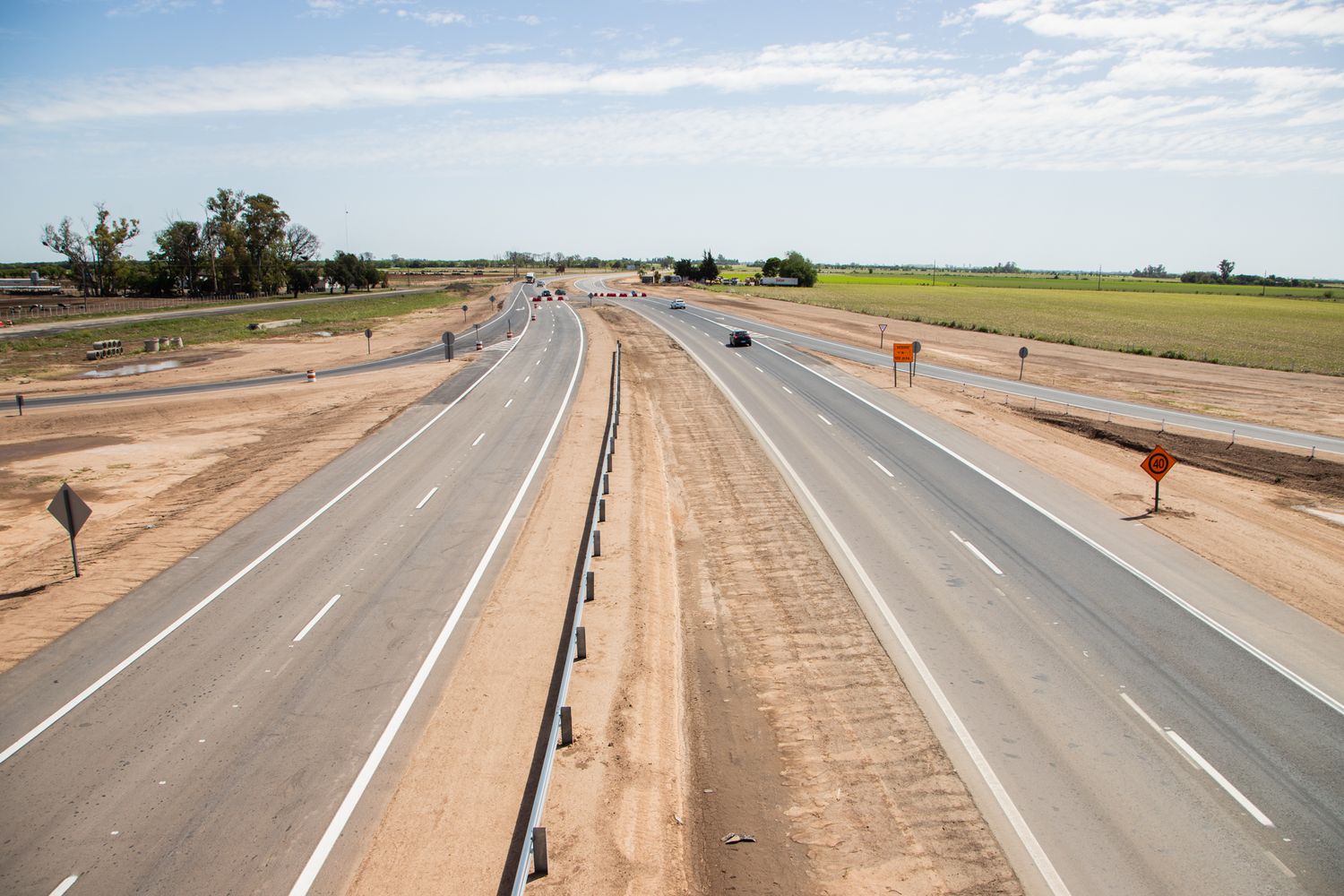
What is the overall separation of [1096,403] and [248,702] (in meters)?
39.1

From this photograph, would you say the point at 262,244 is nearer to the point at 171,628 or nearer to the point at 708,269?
the point at 708,269

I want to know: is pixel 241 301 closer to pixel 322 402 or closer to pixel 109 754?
pixel 322 402

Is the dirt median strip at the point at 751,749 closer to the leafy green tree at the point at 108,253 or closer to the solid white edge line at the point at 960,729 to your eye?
the solid white edge line at the point at 960,729

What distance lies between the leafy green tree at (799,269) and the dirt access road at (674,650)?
139m

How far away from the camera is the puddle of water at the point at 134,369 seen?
48438 mm

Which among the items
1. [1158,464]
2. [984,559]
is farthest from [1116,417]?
[984,559]

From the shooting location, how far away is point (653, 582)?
15.9 meters

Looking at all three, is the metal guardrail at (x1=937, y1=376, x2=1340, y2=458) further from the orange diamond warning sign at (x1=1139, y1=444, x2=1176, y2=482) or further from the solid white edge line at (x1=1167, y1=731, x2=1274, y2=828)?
the solid white edge line at (x1=1167, y1=731, x2=1274, y2=828)

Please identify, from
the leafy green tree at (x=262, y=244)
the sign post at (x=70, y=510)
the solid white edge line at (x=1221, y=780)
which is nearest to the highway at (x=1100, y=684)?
the solid white edge line at (x=1221, y=780)

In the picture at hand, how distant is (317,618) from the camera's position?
14.2 m

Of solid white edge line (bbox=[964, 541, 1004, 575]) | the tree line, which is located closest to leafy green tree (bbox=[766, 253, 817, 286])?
the tree line

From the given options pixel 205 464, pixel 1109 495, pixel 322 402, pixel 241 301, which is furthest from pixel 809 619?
pixel 241 301

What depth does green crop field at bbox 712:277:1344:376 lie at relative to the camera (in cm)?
6419

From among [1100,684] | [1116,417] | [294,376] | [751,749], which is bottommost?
[751,749]
